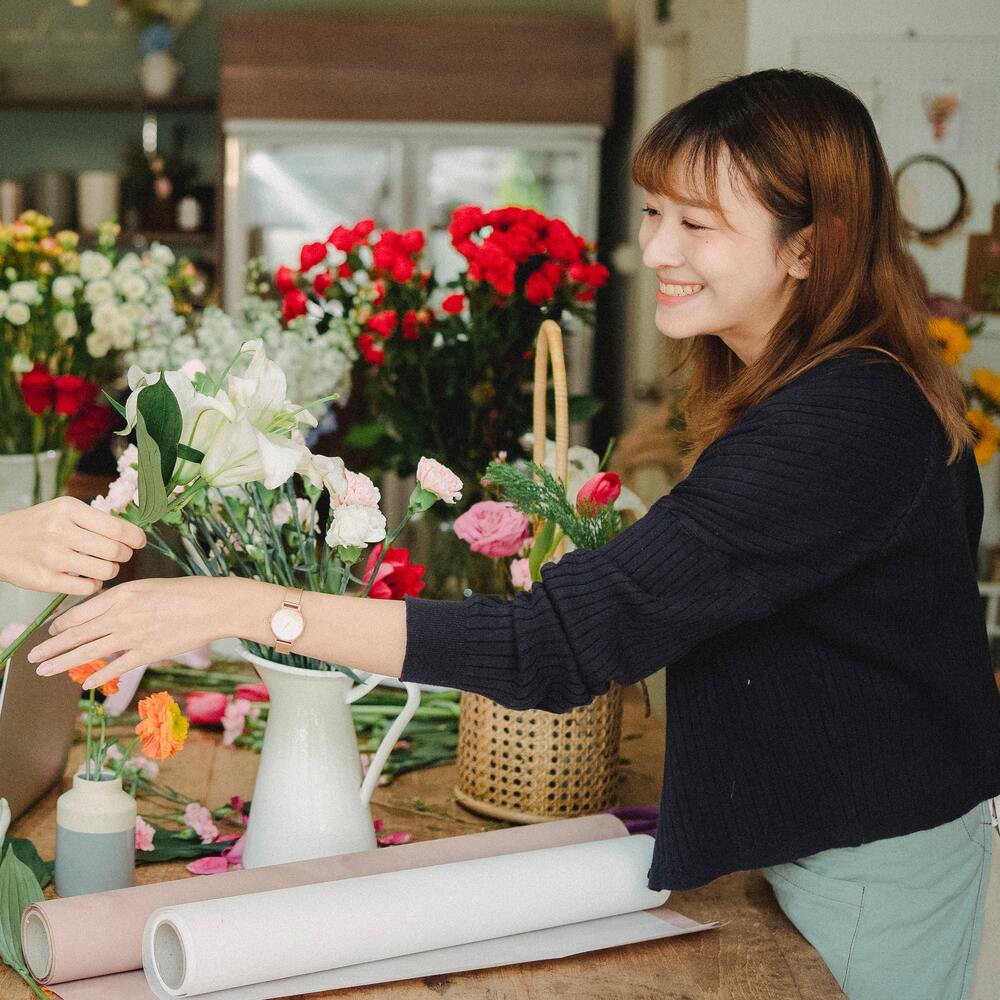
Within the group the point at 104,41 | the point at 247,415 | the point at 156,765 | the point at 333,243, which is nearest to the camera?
the point at 247,415

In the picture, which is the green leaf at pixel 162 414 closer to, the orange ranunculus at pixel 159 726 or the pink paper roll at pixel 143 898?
the orange ranunculus at pixel 159 726

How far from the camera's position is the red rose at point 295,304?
1764mm

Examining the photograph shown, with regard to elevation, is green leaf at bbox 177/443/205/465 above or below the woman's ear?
below

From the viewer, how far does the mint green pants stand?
1.00 metres

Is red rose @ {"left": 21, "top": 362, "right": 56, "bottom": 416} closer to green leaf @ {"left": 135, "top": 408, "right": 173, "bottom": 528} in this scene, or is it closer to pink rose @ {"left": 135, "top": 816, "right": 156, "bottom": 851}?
pink rose @ {"left": 135, "top": 816, "right": 156, "bottom": 851}

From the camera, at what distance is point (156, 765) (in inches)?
50.8

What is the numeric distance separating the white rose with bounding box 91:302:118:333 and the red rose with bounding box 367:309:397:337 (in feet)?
1.17

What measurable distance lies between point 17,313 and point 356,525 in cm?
95

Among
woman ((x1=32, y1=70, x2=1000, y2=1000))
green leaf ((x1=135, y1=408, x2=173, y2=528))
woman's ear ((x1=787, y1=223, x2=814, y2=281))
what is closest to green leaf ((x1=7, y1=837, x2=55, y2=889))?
woman ((x1=32, y1=70, x2=1000, y2=1000))

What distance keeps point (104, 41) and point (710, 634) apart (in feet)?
14.7

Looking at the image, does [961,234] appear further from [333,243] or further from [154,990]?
[154,990]

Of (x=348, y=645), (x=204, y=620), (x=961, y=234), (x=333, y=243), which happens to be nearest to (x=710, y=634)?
(x=348, y=645)

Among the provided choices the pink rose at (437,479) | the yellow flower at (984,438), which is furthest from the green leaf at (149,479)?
the yellow flower at (984,438)

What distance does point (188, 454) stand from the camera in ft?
2.72
